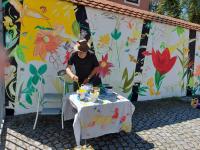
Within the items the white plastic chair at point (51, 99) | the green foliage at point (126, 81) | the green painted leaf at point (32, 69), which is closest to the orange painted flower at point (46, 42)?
the green painted leaf at point (32, 69)

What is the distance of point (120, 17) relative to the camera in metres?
6.91

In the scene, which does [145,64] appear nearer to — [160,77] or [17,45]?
[160,77]

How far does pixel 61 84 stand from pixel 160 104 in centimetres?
338

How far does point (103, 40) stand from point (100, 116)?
2838mm

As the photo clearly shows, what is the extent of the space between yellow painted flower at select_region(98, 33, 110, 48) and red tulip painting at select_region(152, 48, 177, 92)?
73.8 inches

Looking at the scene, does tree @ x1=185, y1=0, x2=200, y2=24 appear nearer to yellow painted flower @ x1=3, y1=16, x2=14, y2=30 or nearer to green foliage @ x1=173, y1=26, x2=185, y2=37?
green foliage @ x1=173, y1=26, x2=185, y2=37

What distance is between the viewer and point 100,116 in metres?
4.40

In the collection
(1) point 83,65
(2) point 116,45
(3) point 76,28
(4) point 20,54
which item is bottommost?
(1) point 83,65

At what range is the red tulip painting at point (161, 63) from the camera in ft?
26.3

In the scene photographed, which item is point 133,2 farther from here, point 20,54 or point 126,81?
point 20,54

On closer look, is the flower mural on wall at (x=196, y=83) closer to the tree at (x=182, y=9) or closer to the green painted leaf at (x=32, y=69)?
the green painted leaf at (x=32, y=69)

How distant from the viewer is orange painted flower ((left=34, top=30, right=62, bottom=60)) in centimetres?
570

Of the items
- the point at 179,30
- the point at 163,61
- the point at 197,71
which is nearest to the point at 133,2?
the point at 197,71

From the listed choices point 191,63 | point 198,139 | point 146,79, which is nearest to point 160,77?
point 146,79
